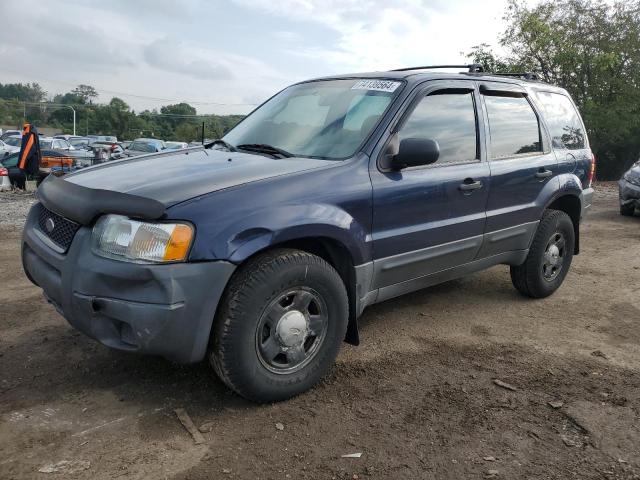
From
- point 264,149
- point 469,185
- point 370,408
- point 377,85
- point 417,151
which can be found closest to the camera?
point 370,408

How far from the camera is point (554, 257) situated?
5.13 meters

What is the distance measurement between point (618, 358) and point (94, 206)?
3474 mm

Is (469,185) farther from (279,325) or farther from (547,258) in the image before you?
(279,325)

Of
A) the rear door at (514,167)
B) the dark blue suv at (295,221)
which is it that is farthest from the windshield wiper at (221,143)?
the rear door at (514,167)

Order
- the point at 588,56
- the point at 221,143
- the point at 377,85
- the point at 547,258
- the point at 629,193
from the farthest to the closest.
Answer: the point at 588,56 → the point at 629,193 → the point at 547,258 → the point at 221,143 → the point at 377,85

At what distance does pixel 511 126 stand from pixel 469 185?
90cm

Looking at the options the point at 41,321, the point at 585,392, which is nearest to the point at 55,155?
the point at 41,321

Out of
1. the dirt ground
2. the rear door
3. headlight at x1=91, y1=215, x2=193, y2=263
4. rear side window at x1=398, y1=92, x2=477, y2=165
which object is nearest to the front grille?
headlight at x1=91, y1=215, x2=193, y2=263

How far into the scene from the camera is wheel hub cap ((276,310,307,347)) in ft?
9.89

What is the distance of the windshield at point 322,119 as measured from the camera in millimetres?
3588

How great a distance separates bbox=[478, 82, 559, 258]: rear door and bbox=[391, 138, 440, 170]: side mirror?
3.32ft

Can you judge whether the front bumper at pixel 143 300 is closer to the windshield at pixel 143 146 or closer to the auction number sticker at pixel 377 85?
the auction number sticker at pixel 377 85

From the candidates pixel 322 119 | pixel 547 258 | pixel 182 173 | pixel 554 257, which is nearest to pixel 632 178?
pixel 554 257

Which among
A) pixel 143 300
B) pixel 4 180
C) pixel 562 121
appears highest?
pixel 562 121
